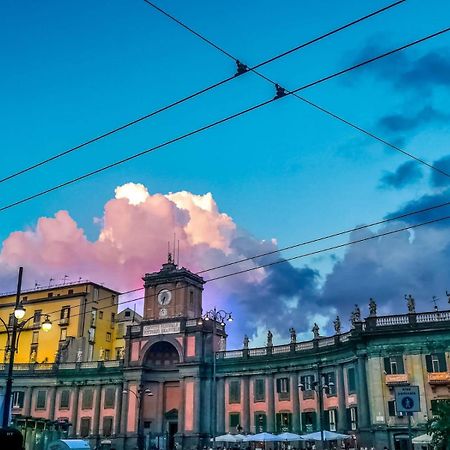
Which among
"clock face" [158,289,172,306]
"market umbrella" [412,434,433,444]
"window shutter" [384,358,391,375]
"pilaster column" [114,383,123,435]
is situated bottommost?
"market umbrella" [412,434,433,444]

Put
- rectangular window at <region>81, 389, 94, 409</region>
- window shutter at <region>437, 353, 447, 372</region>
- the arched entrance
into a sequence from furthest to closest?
1. rectangular window at <region>81, 389, 94, 409</region>
2. the arched entrance
3. window shutter at <region>437, 353, 447, 372</region>

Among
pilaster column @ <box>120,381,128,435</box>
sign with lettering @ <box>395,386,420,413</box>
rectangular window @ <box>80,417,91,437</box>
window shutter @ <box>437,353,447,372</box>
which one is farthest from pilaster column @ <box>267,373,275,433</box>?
sign with lettering @ <box>395,386,420,413</box>

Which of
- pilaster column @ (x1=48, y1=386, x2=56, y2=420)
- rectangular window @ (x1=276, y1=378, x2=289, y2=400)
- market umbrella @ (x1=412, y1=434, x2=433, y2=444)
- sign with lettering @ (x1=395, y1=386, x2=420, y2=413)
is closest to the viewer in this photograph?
sign with lettering @ (x1=395, y1=386, x2=420, y2=413)

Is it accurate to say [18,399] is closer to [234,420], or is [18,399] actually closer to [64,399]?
[64,399]

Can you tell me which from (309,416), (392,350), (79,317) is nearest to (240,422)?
(309,416)

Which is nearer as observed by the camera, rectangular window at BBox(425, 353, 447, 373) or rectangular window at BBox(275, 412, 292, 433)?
rectangular window at BBox(425, 353, 447, 373)

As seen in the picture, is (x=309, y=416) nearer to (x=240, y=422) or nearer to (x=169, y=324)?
(x=240, y=422)

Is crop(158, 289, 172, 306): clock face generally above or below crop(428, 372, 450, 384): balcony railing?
above

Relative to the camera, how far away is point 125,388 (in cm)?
6588

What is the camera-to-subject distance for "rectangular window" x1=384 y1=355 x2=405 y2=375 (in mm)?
47438

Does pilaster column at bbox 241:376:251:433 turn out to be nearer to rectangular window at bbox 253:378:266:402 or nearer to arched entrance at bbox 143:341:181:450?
rectangular window at bbox 253:378:266:402

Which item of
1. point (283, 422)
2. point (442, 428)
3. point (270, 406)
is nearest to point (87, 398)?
point (270, 406)

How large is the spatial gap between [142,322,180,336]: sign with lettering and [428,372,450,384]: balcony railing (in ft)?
94.3

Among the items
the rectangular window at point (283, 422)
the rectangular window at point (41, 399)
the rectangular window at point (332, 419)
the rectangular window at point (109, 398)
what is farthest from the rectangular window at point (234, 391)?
the rectangular window at point (41, 399)
